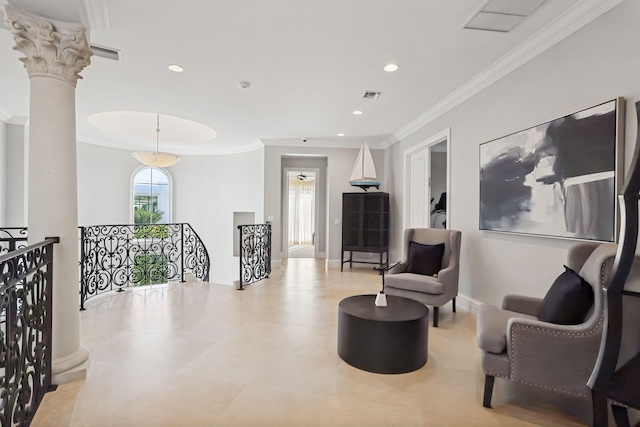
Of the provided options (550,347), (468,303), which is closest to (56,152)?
(550,347)

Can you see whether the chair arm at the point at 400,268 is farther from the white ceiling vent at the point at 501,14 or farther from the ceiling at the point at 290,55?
the white ceiling vent at the point at 501,14

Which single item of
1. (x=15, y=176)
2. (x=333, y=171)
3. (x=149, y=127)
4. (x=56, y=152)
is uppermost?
(x=149, y=127)

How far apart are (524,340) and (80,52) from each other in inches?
147

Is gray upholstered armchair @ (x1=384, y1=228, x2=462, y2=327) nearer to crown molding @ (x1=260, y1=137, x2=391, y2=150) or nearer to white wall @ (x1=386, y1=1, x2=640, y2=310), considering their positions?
white wall @ (x1=386, y1=1, x2=640, y2=310)

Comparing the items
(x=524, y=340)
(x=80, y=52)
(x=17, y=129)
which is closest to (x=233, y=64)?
(x=80, y=52)

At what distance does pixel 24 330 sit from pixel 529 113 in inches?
173

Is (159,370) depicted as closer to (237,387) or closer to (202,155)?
(237,387)

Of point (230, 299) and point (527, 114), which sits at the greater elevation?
point (527, 114)

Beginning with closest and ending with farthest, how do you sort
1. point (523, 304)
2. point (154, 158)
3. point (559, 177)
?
point (523, 304), point (559, 177), point (154, 158)

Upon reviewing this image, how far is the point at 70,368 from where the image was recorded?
8.05 feet

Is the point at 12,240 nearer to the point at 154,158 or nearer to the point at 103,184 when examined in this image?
the point at 154,158

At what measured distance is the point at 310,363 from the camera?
9.12 feet

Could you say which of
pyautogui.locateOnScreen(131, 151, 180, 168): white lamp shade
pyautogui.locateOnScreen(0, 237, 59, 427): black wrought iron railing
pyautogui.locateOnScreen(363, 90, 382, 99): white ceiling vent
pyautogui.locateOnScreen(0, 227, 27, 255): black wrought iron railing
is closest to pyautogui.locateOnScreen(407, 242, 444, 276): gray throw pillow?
pyautogui.locateOnScreen(363, 90, 382, 99): white ceiling vent

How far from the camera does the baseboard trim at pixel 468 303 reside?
161 inches
